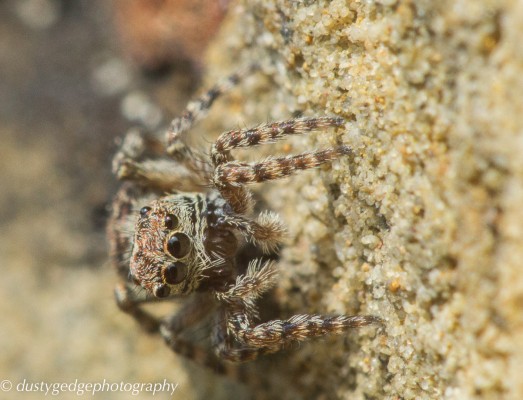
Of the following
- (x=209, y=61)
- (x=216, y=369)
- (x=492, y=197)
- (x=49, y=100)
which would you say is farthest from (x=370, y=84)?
(x=49, y=100)

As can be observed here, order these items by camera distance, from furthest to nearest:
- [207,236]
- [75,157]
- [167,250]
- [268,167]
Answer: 1. [75,157]
2. [207,236]
3. [167,250]
4. [268,167]

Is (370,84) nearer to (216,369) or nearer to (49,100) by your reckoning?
(216,369)

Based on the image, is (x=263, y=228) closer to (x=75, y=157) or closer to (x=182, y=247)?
(x=182, y=247)

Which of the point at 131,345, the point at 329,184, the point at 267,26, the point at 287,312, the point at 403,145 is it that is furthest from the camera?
the point at 131,345

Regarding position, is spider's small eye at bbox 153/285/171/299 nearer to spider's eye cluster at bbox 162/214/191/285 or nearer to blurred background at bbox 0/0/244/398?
spider's eye cluster at bbox 162/214/191/285

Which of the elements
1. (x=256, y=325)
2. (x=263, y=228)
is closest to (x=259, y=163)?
(x=263, y=228)

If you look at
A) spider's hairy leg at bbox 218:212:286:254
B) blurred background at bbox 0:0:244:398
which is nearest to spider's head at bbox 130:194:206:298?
spider's hairy leg at bbox 218:212:286:254
